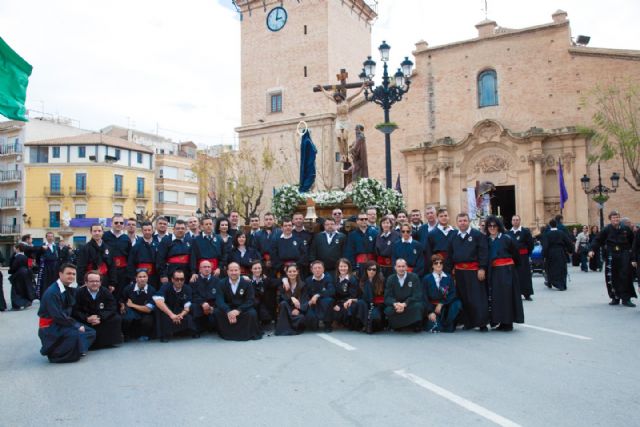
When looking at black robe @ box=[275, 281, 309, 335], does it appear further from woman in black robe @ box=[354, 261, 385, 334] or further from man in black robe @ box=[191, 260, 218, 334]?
man in black robe @ box=[191, 260, 218, 334]

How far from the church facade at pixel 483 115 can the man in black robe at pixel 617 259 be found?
15.0 m

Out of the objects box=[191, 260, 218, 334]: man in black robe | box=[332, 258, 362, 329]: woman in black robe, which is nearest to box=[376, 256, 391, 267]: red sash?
box=[332, 258, 362, 329]: woman in black robe

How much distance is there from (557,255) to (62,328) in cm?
1154

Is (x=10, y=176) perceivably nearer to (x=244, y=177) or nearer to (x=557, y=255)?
(x=244, y=177)

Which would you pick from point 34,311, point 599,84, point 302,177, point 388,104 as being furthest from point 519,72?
point 34,311

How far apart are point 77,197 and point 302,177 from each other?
39185mm

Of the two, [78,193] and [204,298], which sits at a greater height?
[78,193]

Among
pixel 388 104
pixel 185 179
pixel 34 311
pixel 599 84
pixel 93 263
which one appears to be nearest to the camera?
pixel 93 263

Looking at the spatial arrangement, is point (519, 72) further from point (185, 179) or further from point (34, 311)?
point (185, 179)

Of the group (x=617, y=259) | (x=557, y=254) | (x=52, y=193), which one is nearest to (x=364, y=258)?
(x=617, y=259)

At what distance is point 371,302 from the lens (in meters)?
8.49

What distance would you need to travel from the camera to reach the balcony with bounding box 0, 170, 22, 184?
46.8m

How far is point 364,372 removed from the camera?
5777mm

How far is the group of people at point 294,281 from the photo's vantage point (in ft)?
26.4
